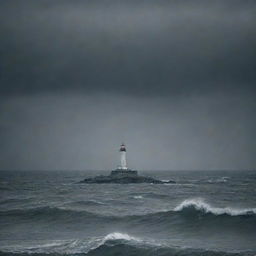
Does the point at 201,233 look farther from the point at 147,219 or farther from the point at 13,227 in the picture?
the point at 13,227

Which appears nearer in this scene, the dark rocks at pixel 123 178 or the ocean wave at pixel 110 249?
the ocean wave at pixel 110 249

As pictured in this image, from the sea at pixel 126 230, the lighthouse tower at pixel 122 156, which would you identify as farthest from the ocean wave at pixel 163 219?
the lighthouse tower at pixel 122 156

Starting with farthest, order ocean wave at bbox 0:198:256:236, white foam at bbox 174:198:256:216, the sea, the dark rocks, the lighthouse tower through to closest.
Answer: the lighthouse tower, the dark rocks, white foam at bbox 174:198:256:216, ocean wave at bbox 0:198:256:236, the sea

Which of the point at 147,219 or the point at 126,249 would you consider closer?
the point at 126,249

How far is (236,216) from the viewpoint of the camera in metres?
31.7

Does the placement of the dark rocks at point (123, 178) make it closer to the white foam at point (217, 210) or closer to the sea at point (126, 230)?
the sea at point (126, 230)

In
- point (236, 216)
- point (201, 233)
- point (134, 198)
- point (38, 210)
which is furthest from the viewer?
point (134, 198)

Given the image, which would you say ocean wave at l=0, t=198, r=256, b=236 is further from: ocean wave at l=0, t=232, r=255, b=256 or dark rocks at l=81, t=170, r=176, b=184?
dark rocks at l=81, t=170, r=176, b=184

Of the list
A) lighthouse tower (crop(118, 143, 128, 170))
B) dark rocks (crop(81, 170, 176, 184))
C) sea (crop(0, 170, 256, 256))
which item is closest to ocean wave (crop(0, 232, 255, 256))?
sea (crop(0, 170, 256, 256))

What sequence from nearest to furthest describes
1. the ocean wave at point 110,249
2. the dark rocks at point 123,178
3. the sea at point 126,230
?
1. the ocean wave at point 110,249
2. the sea at point 126,230
3. the dark rocks at point 123,178

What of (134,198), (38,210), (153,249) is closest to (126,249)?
(153,249)

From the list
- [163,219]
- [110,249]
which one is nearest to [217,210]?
[163,219]

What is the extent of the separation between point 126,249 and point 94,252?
1433 millimetres

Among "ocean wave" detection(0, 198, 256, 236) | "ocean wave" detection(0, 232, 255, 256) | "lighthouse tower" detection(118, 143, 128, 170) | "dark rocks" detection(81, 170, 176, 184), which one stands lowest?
"ocean wave" detection(0, 232, 255, 256)
